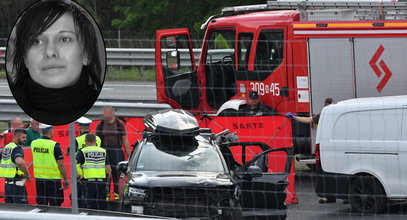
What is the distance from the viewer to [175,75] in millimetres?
15750

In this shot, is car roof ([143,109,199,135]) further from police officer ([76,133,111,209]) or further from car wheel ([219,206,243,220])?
car wheel ([219,206,243,220])

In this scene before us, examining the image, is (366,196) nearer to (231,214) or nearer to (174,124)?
(231,214)

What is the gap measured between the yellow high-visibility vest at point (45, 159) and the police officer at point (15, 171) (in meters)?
0.28

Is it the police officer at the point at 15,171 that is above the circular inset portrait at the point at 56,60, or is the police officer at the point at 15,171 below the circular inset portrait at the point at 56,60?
below

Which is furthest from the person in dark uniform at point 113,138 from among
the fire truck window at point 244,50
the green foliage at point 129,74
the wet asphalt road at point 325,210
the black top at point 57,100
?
the green foliage at point 129,74

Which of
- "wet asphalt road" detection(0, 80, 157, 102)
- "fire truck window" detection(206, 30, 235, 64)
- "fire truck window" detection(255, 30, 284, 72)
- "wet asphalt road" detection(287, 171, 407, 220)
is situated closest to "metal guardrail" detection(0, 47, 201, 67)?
"wet asphalt road" detection(0, 80, 157, 102)

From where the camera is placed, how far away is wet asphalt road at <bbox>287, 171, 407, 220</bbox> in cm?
1077

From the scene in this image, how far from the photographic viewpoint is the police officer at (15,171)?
10883 mm

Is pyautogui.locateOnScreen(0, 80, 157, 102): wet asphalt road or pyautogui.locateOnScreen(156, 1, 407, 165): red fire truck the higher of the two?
pyautogui.locateOnScreen(156, 1, 407, 165): red fire truck

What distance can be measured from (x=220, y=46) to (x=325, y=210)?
5.15m

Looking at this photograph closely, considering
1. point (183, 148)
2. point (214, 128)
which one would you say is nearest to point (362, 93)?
point (214, 128)

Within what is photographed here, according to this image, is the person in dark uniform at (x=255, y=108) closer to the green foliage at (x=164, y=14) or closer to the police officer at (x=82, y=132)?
the police officer at (x=82, y=132)

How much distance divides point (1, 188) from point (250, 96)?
437cm

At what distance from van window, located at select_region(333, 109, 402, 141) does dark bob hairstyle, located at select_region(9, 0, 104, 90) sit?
594 centimetres
